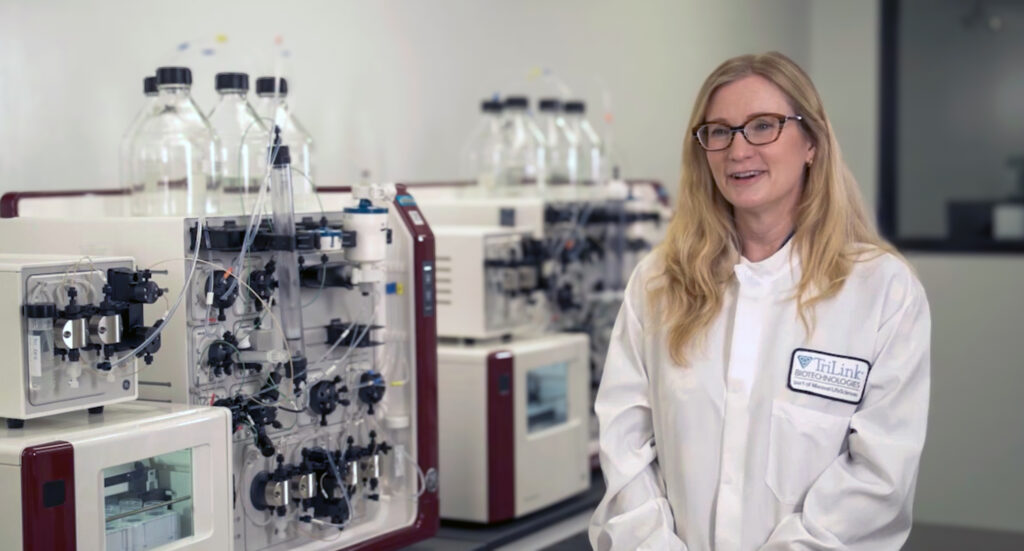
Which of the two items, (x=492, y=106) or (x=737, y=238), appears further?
(x=492, y=106)

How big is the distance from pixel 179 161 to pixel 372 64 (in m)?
1.09

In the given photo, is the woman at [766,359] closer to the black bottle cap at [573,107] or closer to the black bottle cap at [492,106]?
the black bottle cap at [492,106]

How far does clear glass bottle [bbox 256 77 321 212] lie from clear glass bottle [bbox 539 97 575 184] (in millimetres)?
1210

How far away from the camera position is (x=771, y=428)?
6.44 feet

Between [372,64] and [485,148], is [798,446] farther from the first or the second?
[485,148]

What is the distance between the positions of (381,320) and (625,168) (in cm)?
271

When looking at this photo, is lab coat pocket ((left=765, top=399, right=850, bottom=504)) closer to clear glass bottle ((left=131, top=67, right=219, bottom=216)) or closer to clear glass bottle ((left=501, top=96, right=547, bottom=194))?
clear glass bottle ((left=131, top=67, right=219, bottom=216))

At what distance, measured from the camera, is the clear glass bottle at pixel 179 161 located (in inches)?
106

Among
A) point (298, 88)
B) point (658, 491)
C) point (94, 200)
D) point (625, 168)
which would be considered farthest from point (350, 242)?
point (625, 168)

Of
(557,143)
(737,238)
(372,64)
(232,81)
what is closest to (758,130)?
(737,238)

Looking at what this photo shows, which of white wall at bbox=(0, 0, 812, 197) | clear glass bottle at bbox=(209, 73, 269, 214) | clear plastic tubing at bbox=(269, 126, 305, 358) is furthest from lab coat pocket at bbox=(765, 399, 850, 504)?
white wall at bbox=(0, 0, 812, 197)

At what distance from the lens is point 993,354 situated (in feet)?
19.5

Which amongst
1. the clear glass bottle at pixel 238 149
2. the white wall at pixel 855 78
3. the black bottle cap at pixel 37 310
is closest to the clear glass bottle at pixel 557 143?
the clear glass bottle at pixel 238 149

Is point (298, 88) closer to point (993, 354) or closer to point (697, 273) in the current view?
point (697, 273)
